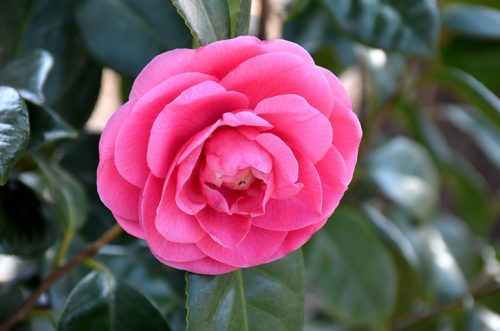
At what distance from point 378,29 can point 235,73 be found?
1.32 ft

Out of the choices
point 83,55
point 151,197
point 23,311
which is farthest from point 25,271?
point 151,197

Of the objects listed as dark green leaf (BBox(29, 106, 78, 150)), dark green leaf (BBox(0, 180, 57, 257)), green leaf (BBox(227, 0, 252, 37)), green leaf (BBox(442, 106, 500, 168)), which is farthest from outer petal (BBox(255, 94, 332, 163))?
green leaf (BBox(442, 106, 500, 168))

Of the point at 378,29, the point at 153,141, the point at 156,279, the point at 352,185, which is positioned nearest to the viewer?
the point at 153,141

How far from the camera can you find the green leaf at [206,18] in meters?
0.55

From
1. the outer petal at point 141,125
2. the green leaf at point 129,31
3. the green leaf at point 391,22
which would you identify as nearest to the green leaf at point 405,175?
the green leaf at point 391,22

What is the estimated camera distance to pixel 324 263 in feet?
4.29

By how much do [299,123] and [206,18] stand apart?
0.12 meters

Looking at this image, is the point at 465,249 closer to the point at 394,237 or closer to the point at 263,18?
the point at 394,237

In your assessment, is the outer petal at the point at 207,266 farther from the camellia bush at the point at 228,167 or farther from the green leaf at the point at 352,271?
the green leaf at the point at 352,271

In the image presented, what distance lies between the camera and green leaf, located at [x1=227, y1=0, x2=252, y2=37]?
613 mm

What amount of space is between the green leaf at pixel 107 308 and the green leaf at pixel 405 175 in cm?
68

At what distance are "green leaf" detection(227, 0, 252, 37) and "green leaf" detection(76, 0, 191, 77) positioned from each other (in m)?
0.25

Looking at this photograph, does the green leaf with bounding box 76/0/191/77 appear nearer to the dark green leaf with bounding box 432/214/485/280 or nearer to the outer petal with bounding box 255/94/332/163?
the outer petal with bounding box 255/94/332/163

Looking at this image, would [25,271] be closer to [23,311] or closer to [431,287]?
[23,311]
